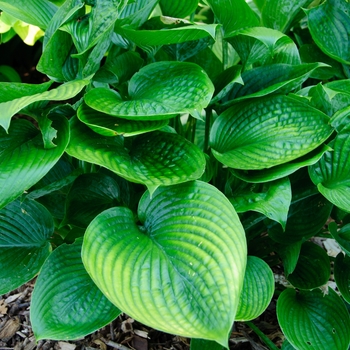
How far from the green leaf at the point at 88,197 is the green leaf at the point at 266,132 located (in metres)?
0.26

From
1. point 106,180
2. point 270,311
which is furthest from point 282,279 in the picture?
point 106,180

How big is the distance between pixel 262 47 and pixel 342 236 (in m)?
0.47

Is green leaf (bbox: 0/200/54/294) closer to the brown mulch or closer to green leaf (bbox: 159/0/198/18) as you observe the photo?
the brown mulch

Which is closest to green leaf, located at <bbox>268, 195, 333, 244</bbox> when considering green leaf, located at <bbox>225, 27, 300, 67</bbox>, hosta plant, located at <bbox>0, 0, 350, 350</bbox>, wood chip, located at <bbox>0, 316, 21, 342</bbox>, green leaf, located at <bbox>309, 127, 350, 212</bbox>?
hosta plant, located at <bbox>0, 0, 350, 350</bbox>

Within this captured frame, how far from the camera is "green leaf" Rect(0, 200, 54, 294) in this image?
99 centimetres

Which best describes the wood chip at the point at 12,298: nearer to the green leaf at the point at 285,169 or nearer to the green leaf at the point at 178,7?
the green leaf at the point at 285,169

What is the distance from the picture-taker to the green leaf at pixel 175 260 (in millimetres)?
680

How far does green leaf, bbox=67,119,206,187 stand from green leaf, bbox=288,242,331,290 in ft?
1.51

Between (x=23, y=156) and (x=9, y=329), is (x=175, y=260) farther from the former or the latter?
(x=9, y=329)

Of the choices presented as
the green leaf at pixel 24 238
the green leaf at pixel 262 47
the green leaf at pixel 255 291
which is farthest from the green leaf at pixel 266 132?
the green leaf at pixel 24 238

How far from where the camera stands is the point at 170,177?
0.82m

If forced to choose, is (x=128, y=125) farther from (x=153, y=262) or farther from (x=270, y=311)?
(x=270, y=311)

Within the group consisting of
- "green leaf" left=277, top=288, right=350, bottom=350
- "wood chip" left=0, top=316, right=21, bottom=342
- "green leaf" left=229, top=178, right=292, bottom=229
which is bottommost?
"wood chip" left=0, top=316, right=21, bottom=342

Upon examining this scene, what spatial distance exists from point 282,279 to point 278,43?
70cm
